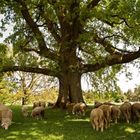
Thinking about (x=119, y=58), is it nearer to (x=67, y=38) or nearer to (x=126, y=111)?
(x=67, y=38)

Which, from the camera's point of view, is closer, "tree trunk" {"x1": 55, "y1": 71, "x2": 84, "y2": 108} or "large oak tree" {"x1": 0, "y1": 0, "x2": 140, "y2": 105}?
"large oak tree" {"x1": 0, "y1": 0, "x2": 140, "y2": 105}

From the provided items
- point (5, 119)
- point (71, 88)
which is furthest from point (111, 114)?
point (71, 88)

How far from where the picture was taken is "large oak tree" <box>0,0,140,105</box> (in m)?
32.0

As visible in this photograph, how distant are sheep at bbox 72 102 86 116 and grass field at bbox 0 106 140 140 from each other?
177cm

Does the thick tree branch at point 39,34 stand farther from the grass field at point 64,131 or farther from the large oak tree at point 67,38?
the grass field at point 64,131

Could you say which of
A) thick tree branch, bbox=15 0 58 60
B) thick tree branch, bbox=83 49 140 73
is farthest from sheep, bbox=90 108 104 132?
thick tree branch, bbox=15 0 58 60

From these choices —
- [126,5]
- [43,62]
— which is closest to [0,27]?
[43,62]

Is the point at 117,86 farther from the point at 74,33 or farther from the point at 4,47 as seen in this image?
the point at 4,47

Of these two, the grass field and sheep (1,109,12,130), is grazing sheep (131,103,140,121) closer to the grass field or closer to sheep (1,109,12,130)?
the grass field

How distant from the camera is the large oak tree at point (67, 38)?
3197 centimetres

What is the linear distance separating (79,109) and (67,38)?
284 inches

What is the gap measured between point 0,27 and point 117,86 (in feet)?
50.3

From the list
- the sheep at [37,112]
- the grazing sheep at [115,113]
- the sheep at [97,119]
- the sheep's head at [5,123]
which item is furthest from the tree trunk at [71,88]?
the sheep at [97,119]

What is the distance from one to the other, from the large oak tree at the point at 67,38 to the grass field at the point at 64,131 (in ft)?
22.7
